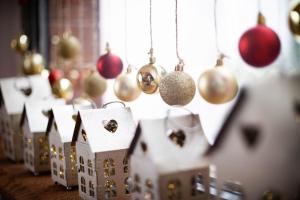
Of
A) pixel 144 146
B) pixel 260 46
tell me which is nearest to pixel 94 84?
pixel 144 146

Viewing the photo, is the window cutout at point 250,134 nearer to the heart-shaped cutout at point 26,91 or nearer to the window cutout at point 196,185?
the window cutout at point 196,185

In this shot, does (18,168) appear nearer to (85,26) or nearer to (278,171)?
(85,26)

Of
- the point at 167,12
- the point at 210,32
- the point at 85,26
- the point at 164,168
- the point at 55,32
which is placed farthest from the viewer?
the point at 55,32

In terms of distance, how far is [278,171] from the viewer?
132cm

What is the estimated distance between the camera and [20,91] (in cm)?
303

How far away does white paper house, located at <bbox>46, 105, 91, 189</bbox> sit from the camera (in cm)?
225

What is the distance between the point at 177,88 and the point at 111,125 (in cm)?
33

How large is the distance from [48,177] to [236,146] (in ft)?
4.43

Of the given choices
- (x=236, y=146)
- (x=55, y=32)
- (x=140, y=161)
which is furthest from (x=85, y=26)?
(x=236, y=146)

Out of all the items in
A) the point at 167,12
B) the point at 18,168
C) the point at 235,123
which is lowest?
the point at 18,168

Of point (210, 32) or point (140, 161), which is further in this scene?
point (210, 32)

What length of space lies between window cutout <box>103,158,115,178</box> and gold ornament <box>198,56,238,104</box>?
1.60ft

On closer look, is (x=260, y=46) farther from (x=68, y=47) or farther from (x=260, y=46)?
(x=68, y=47)

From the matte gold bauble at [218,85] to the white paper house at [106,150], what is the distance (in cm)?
45
